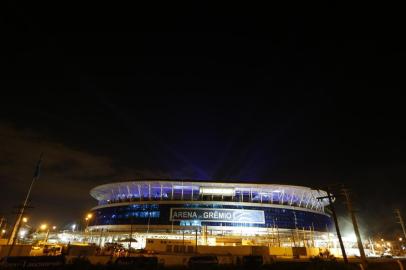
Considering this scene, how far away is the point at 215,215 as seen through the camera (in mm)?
75125

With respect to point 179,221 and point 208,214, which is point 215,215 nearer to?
point 208,214

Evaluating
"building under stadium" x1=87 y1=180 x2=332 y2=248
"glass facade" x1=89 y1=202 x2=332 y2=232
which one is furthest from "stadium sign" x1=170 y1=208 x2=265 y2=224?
"glass facade" x1=89 y1=202 x2=332 y2=232

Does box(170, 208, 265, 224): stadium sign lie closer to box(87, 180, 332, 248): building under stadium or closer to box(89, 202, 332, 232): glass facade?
box(87, 180, 332, 248): building under stadium

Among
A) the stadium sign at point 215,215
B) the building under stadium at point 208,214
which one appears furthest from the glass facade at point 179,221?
the stadium sign at point 215,215

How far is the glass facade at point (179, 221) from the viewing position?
244 ft

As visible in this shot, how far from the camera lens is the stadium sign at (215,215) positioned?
7456 cm

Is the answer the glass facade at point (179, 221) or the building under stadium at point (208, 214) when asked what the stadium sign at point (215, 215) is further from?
the glass facade at point (179, 221)

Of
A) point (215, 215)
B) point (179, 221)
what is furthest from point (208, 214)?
point (179, 221)

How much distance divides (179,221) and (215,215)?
11.0 m

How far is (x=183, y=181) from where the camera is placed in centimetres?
Answer: 7950

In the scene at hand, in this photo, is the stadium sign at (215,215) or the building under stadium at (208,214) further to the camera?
the stadium sign at (215,215)

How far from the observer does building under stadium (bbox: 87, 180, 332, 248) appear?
73438mm

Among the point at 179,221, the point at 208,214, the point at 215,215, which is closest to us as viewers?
the point at 179,221

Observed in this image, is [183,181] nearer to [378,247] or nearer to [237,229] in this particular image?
[237,229]
